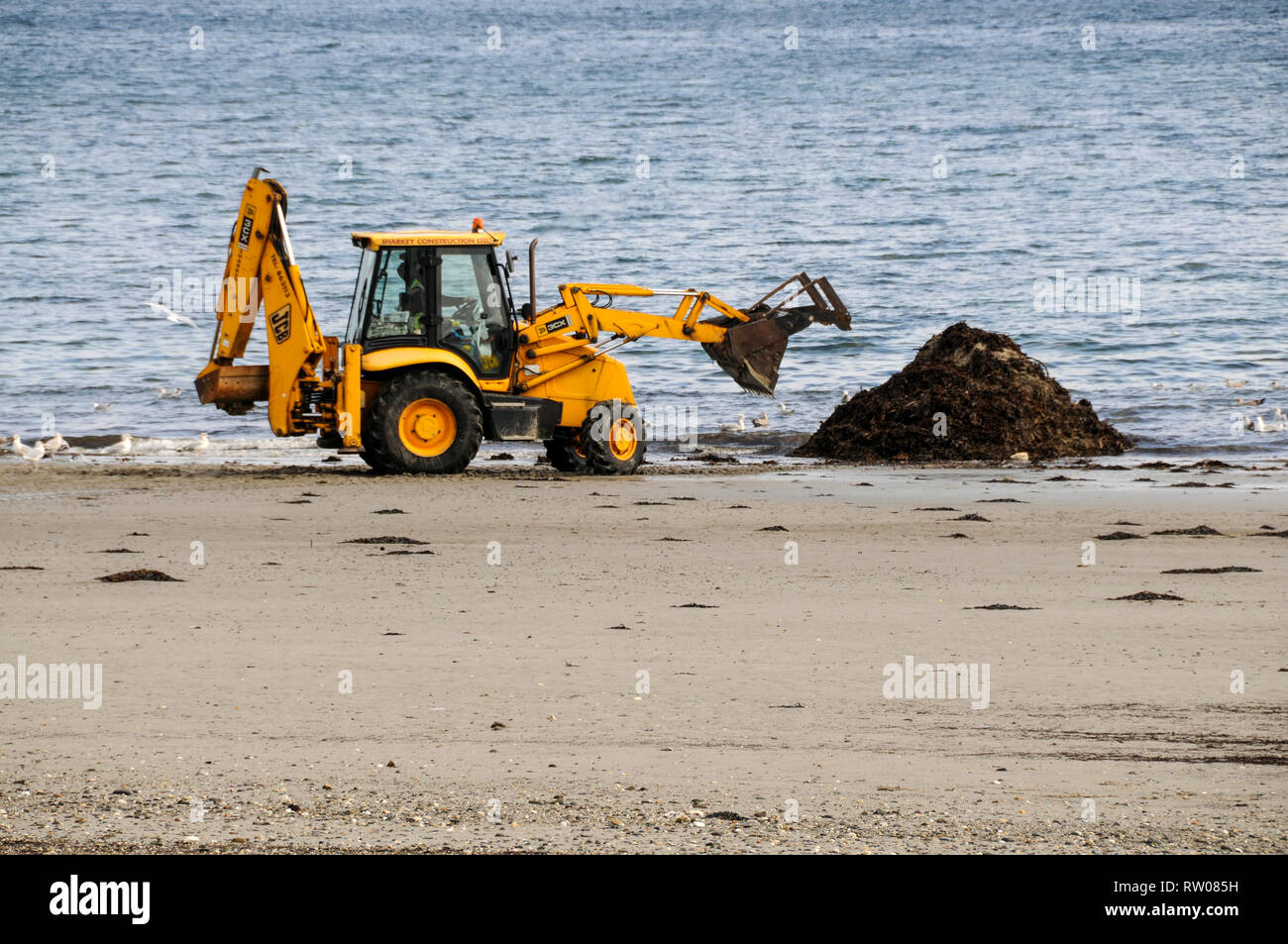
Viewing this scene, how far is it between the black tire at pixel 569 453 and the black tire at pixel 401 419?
110cm

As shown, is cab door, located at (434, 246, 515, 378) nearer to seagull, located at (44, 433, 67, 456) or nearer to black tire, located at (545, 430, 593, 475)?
black tire, located at (545, 430, 593, 475)

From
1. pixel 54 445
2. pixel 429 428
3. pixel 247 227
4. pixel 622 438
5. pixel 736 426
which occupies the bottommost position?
pixel 736 426

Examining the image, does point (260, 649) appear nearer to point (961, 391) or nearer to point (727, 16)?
point (961, 391)

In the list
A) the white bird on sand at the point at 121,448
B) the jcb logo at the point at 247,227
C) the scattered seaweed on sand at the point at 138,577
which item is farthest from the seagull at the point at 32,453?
the scattered seaweed on sand at the point at 138,577

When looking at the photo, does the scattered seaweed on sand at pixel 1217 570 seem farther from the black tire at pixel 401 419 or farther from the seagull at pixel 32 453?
the seagull at pixel 32 453

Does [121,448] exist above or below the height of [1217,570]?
above

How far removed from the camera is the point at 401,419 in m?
17.0

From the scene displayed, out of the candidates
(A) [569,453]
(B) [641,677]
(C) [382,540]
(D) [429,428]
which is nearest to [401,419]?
(D) [429,428]

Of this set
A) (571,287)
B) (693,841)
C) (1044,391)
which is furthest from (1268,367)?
(693,841)

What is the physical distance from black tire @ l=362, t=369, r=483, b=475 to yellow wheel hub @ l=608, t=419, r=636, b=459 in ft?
4.81

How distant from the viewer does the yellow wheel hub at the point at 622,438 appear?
17.7m

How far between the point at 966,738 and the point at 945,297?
107ft

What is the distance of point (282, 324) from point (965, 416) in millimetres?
8125

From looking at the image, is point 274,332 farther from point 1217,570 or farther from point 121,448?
point 1217,570
